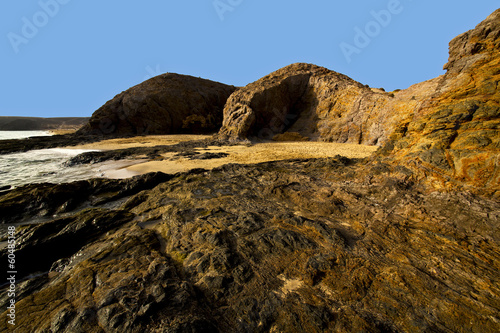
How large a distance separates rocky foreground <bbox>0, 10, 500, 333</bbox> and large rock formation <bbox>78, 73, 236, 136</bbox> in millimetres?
22756

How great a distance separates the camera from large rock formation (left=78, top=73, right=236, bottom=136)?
27.0m

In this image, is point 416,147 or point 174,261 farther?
point 416,147

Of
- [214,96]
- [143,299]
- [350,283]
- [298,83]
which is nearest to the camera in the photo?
[143,299]

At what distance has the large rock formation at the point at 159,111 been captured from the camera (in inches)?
1064

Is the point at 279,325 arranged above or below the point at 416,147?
below

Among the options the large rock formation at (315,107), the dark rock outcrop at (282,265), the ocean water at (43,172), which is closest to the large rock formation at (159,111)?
the large rock formation at (315,107)

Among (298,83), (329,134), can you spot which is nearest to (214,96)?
(298,83)

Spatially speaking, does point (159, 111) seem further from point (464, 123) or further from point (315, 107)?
point (464, 123)

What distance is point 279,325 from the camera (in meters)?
2.14

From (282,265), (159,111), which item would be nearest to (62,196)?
(282,265)

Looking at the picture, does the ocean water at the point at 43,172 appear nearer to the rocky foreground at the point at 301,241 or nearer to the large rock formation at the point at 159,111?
the rocky foreground at the point at 301,241

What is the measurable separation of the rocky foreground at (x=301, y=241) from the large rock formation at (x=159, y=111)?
22756mm

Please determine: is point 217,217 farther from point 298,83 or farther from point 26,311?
point 298,83

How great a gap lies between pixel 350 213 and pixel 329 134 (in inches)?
526
